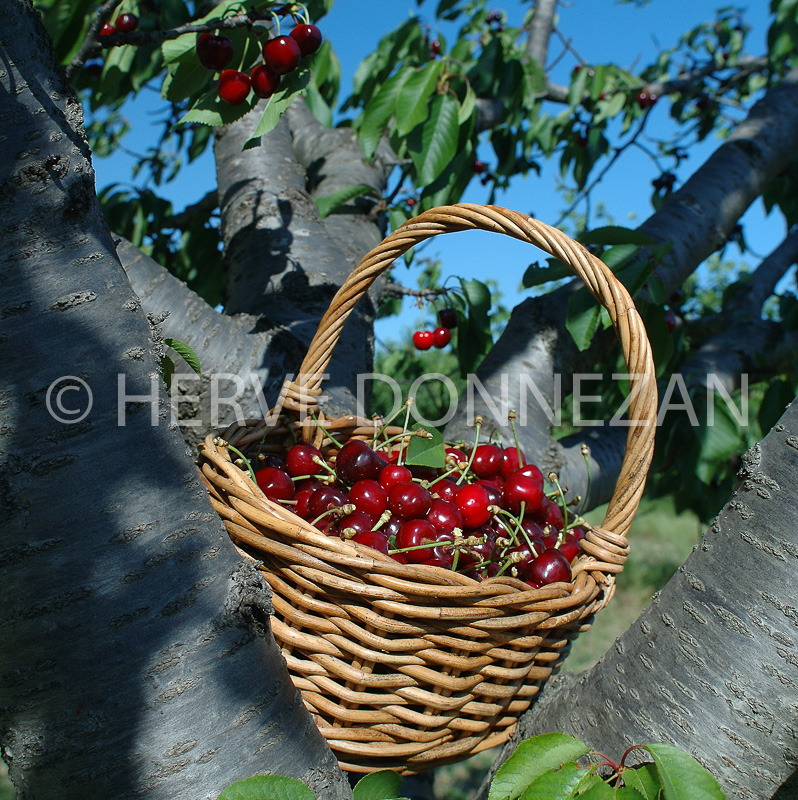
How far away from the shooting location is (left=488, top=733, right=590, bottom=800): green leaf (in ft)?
2.25

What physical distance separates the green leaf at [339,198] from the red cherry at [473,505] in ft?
3.90

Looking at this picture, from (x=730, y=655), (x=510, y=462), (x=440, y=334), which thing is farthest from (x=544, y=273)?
(x=730, y=655)

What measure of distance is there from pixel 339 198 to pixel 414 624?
1.50 metres

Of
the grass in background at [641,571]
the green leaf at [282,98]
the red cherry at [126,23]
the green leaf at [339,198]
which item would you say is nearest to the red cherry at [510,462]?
the green leaf at [282,98]

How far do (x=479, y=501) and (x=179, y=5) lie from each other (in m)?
1.80

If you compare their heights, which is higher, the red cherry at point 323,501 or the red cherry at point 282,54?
the red cherry at point 282,54

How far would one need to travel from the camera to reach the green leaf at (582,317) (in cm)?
150

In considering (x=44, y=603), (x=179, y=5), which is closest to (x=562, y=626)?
(x=44, y=603)

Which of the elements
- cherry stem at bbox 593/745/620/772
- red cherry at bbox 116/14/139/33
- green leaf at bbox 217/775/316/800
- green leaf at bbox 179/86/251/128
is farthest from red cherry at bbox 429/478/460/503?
red cherry at bbox 116/14/139/33

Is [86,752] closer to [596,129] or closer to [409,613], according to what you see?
[409,613]

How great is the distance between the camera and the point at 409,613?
2.58ft

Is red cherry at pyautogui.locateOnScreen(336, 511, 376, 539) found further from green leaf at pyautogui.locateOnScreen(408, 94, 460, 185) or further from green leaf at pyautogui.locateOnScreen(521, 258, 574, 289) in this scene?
green leaf at pyautogui.locateOnScreen(408, 94, 460, 185)

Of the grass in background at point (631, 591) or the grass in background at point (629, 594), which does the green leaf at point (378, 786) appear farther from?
the grass in background at point (631, 591)

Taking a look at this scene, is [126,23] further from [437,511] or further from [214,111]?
[437,511]
